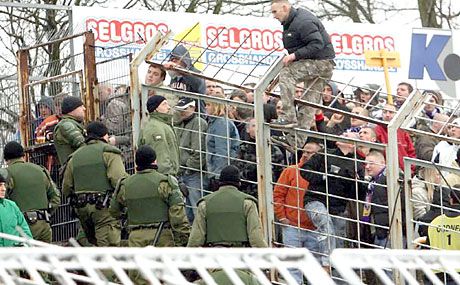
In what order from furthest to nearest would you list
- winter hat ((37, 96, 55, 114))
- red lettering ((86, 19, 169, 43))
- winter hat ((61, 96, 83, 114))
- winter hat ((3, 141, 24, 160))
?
red lettering ((86, 19, 169, 43)) < winter hat ((37, 96, 55, 114)) < winter hat ((61, 96, 83, 114)) < winter hat ((3, 141, 24, 160))

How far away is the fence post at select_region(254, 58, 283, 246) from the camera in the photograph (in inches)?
493

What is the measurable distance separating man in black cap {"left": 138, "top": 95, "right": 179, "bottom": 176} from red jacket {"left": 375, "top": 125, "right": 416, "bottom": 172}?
1.84 m

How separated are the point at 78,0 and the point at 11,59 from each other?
197 centimetres

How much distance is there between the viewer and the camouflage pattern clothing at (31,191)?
40.6 feet

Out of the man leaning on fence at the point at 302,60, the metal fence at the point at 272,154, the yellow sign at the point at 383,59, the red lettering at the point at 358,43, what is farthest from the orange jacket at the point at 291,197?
the red lettering at the point at 358,43

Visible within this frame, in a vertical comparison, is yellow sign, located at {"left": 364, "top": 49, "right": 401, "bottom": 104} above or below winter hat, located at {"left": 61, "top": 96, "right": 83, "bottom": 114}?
below

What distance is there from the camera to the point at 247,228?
11.4 m

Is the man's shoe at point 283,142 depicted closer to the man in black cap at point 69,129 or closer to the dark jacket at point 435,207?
the dark jacket at point 435,207

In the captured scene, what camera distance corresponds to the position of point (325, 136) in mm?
12102

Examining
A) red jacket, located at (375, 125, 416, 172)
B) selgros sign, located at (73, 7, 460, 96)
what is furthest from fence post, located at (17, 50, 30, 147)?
red jacket, located at (375, 125, 416, 172)

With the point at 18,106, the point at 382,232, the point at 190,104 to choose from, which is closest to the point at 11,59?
the point at 18,106

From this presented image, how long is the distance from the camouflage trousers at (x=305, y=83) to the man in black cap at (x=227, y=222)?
1.22 meters

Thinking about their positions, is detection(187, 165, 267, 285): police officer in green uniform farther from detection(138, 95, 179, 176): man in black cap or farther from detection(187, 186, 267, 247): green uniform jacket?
detection(138, 95, 179, 176): man in black cap

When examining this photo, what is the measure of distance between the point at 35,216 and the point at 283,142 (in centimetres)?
231
